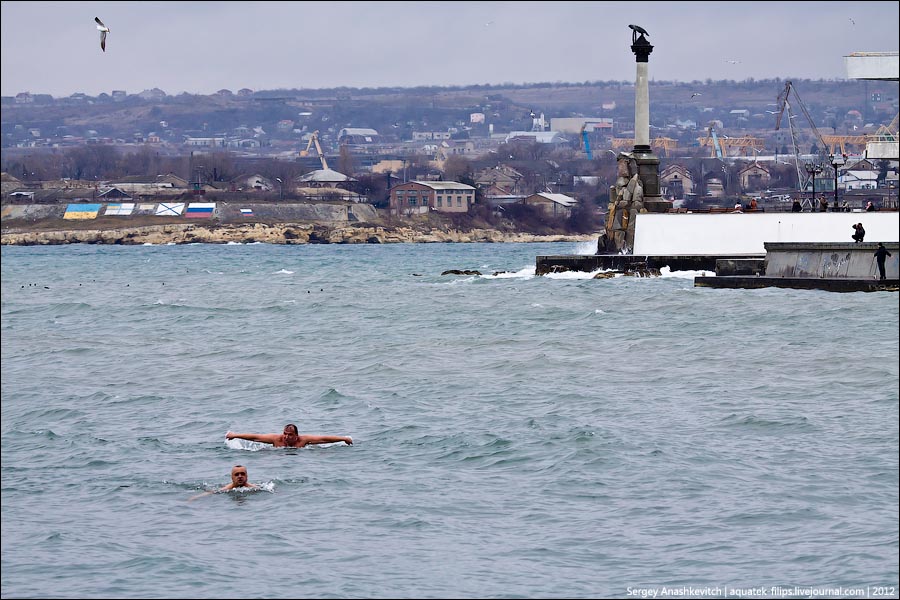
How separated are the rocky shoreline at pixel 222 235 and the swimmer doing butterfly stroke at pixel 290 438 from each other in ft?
373

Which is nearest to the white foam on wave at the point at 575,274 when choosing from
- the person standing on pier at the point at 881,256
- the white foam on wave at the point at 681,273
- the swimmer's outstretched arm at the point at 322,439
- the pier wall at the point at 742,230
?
the pier wall at the point at 742,230

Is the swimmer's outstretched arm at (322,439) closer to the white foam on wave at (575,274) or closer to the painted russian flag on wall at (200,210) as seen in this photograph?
the white foam on wave at (575,274)

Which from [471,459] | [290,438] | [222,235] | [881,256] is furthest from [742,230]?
[222,235]

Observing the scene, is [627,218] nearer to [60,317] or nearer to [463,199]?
[60,317]

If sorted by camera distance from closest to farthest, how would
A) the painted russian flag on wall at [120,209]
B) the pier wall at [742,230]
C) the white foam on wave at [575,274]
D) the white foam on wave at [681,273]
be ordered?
the pier wall at [742,230] < the white foam on wave at [681,273] < the white foam on wave at [575,274] < the painted russian flag on wall at [120,209]

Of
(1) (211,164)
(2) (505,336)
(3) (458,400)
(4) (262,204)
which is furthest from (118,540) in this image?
(1) (211,164)

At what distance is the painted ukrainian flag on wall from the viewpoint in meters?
137

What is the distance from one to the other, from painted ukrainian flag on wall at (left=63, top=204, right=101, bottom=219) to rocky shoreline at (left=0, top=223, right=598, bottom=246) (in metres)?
4.69

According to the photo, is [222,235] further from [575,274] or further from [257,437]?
[257,437]

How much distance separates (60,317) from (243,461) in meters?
24.8

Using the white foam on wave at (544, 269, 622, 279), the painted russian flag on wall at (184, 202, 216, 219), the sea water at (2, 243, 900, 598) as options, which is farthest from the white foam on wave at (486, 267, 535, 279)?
the painted russian flag on wall at (184, 202, 216, 219)

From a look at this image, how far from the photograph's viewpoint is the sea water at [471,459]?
37.0ft

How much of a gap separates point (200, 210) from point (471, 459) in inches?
5027

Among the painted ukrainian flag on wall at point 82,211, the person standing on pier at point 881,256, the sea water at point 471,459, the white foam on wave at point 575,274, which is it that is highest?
the painted ukrainian flag on wall at point 82,211
